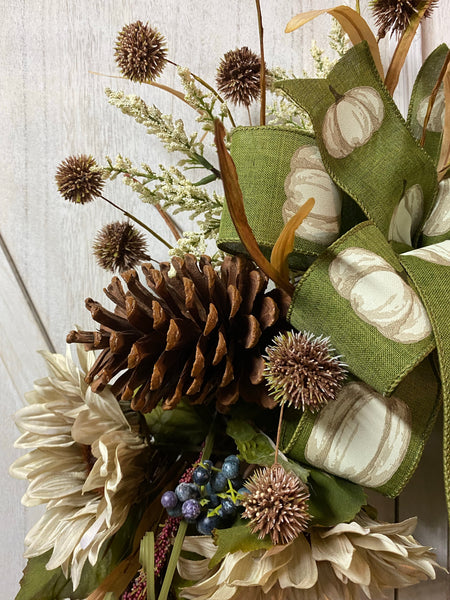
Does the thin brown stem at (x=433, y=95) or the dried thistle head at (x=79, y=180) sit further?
the dried thistle head at (x=79, y=180)

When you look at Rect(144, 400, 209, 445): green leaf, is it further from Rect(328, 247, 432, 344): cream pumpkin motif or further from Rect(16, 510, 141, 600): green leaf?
Rect(328, 247, 432, 344): cream pumpkin motif

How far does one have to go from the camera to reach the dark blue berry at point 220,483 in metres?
0.39

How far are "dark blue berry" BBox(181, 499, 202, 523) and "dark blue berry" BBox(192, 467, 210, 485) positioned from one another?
1 cm

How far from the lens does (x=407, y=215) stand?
1.35 ft

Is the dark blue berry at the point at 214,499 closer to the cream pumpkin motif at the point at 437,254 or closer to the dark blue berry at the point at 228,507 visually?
the dark blue berry at the point at 228,507

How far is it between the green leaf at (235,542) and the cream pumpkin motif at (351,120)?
274 mm

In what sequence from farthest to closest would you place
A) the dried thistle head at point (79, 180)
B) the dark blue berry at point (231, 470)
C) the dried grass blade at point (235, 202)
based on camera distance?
the dried thistle head at point (79, 180) → the dark blue berry at point (231, 470) → the dried grass blade at point (235, 202)

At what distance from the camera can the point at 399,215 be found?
40 cm

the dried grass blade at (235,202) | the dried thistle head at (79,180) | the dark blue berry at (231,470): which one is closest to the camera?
the dried grass blade at (235,202)

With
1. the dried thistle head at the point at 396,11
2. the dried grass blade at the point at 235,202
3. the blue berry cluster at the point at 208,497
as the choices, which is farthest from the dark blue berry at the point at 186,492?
the dried thistle head at the point at 396,11

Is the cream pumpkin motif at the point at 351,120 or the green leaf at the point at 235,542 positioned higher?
the cream pumpkin motif at the point at 351,120

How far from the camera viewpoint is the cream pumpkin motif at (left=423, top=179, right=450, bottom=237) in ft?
1.34

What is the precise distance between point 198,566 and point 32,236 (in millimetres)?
400

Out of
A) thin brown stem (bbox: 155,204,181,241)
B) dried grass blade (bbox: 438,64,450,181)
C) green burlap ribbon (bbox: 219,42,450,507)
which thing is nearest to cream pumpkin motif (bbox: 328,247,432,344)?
green burlap ribbon (bbox: 219,42,450,507)
